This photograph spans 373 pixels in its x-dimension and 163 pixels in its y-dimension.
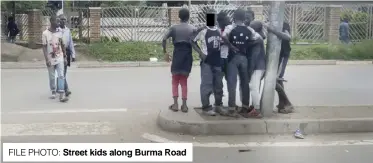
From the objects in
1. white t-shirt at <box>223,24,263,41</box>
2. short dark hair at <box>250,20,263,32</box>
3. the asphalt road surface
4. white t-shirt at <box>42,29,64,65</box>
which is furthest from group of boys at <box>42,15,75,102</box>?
short dark hair at <box>250,20,263,32</box>

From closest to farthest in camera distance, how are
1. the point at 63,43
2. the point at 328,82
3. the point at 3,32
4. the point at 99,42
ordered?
the point at 63,43 < the point at 328,82 < the point at 99,42 < the point at 3,32

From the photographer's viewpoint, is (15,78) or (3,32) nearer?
(15,78)

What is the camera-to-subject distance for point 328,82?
11984 mm

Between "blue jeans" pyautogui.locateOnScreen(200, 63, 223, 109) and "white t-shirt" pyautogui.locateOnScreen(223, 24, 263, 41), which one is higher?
"white t-shirt" pyautogui.locateOnScreen(223, 24, 263, 41)

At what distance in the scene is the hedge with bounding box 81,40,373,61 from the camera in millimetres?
17133

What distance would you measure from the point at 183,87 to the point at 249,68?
39.7 inches

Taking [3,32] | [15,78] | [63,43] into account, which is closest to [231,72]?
[63,43]

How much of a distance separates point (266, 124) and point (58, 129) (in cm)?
282

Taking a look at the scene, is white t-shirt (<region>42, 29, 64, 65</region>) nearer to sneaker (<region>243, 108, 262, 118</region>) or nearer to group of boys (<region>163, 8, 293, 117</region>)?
group of boys (<region>163, 8, 293, 117</region>)

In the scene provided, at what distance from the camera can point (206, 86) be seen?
23.6ft

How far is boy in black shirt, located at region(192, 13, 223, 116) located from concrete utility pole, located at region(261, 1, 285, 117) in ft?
2.09

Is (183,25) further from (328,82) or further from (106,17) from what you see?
(106,17)
